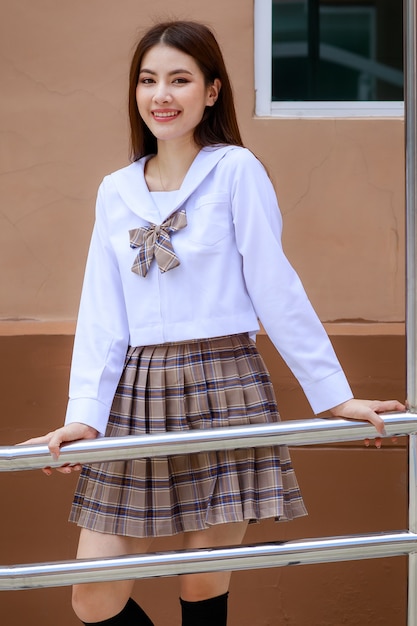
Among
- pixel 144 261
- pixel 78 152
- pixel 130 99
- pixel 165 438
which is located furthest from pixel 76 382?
pixel 78 152

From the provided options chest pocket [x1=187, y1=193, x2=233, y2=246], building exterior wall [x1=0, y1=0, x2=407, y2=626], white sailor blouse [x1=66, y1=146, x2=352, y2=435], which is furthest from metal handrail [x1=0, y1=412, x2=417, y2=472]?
building exterior wall [x1=0, y1=0, x2=407, y2=626]

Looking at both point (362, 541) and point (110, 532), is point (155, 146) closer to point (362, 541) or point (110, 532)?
point (110, 532)

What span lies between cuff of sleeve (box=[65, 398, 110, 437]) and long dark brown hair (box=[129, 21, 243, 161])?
1.96 feet

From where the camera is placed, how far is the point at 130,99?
2.21 meters

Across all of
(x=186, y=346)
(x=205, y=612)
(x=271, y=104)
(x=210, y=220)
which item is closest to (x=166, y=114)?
(x=210, y=220)

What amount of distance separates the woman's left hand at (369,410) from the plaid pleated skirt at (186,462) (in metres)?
0.22

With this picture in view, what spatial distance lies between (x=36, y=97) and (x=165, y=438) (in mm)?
1862

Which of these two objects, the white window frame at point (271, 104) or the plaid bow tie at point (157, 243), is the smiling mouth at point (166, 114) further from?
the white window frame at point (271, 104)

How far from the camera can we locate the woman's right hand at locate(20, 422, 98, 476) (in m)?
1.72

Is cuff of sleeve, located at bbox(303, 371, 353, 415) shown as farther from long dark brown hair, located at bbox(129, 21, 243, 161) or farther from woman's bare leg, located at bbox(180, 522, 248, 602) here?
long dark brown hair, located at bbox(129, 21, 243, 161)

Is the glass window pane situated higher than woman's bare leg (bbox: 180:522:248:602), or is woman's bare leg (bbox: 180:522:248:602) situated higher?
the glass window pane

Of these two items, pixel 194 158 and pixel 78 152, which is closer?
pixel 194 158

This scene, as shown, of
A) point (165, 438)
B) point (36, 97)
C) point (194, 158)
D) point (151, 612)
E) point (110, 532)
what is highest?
point (36, 97)

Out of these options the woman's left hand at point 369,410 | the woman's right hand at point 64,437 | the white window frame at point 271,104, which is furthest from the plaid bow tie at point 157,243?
the white window frame at point 271,104
